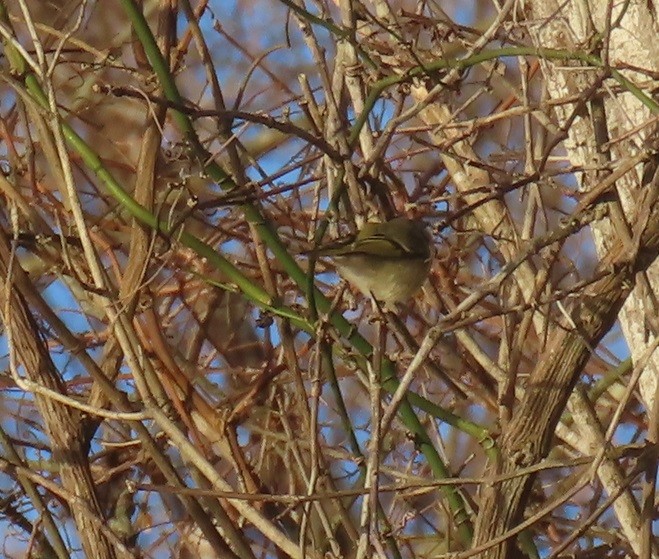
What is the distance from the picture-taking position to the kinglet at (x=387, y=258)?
2568 mm

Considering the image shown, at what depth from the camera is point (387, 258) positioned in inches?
106

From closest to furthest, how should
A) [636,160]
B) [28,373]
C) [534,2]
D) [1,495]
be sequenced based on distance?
[636,160], [28,373], [1,495], [534,2]

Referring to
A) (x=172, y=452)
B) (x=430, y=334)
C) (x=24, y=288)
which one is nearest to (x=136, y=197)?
(x=24, y=288)

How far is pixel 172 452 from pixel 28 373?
1393 mm

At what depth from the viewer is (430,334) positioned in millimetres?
1676

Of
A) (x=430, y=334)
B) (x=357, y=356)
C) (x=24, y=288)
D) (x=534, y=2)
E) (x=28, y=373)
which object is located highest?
(x=534, y=2)

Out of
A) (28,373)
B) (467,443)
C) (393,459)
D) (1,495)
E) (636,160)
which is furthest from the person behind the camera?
(467,443)

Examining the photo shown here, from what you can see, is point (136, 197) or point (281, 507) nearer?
point (136, 197)

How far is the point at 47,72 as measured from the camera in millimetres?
2012

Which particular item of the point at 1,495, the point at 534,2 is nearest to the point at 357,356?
the point at 1,495

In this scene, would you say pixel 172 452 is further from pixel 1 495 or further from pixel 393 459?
pixel 1 495

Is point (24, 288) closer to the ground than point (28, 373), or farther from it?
farther from it

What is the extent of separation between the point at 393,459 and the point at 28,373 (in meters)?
1.48

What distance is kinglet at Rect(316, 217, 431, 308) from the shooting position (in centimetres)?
257
